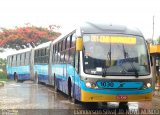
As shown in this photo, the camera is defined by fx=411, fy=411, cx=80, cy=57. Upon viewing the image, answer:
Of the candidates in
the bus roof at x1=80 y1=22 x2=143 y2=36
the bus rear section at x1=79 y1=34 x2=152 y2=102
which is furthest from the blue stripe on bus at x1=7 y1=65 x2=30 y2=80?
the bus rear section at x1=79 y1=34 x2=152 y2=102

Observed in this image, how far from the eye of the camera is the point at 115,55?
1310 cm

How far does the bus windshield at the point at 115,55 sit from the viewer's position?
12945mm

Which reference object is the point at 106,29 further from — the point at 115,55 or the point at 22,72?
the point at 22,72

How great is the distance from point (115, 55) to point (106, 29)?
1.10 metres

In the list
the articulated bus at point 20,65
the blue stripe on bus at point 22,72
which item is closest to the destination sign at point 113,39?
the articulated bus at point 20,65

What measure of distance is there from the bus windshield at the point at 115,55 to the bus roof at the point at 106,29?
0.66ft

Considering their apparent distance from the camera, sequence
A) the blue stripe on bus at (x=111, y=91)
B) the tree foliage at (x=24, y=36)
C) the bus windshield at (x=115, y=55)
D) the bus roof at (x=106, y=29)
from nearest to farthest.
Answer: the blue stripe on bus at (x=111, y=91)
the bus windshield at (x=115, y=55)
the bus roof at (x=106, y=29)
the tree foliage at (x=24, y=36)

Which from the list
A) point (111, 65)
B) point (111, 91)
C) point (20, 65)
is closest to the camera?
point (111, 91)

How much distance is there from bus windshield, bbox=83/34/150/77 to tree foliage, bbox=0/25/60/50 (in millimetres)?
38560

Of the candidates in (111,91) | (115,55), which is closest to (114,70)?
(115,55)

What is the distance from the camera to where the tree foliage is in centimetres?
5162

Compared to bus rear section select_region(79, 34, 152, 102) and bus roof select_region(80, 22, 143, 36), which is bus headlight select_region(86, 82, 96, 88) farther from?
bus roof select_region(80, 22, 143, 36)

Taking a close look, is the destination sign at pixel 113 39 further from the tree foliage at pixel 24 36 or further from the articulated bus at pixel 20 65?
the tree foliage at pixel 24 36

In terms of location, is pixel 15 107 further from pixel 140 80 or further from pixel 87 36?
pixel 140 80
